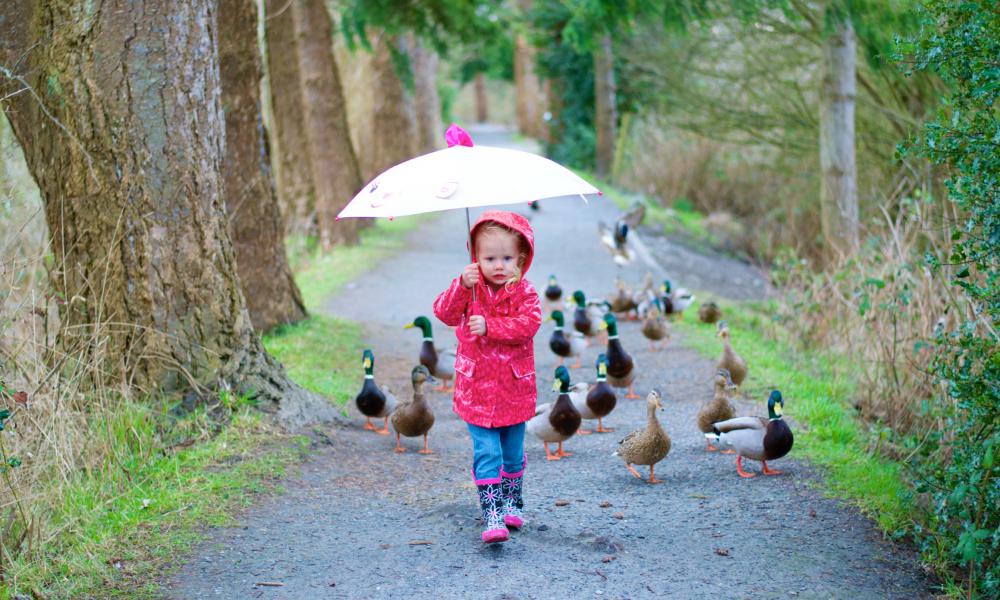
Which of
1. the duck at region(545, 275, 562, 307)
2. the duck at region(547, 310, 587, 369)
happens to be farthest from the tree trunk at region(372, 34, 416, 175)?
the duck at region(547, 310, 587, 369)

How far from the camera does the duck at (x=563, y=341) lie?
969cm

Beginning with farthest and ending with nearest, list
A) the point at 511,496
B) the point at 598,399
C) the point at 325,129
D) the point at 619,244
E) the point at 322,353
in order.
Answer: the point at 325,129 < the point at 619,244 < the point at 322,353 < the point at 598,399 < the point at 511,496

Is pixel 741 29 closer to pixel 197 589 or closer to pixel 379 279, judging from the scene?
pixel 379 279

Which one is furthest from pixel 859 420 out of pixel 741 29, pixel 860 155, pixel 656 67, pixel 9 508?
pixel 656 67

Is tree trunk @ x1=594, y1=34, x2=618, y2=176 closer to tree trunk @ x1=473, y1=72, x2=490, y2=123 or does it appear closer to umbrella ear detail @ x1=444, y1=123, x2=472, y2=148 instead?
umbrella ear detail @ x1=444, y1=123, x2=472, y2=148

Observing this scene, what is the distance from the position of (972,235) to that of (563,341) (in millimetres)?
5182

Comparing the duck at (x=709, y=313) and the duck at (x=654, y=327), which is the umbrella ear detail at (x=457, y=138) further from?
the duck at (x=709, y=313)

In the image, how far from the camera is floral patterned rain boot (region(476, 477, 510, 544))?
197 inches

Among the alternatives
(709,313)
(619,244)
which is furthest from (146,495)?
(619,244)

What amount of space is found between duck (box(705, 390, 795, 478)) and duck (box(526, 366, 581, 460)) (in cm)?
101

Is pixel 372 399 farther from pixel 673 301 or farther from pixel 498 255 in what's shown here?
pixel 673 301

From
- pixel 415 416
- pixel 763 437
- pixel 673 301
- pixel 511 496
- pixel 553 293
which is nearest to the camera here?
pixel 511 496

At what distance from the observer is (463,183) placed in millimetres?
4938

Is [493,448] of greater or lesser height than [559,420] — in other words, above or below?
above
